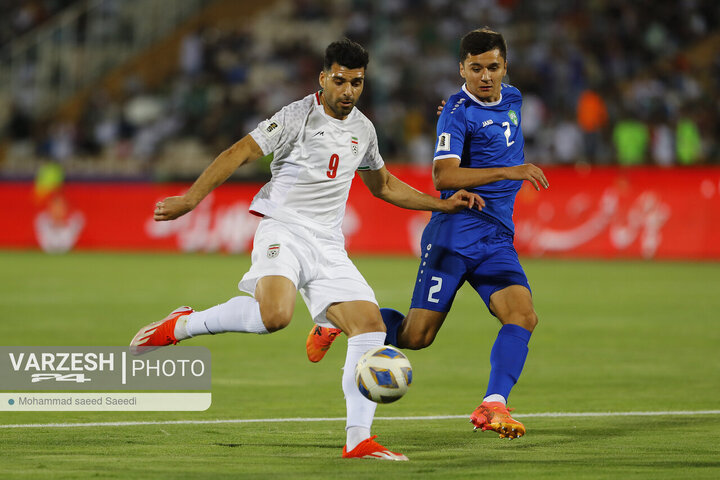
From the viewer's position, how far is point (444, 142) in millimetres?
7289

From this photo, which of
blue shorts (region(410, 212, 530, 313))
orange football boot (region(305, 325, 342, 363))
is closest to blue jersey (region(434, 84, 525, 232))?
blue shorts (region(410, 212, 530, 313))

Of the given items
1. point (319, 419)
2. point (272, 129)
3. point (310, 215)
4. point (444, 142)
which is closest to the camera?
point (272, 129)

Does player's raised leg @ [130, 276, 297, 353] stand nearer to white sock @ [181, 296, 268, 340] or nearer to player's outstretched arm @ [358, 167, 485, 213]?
white sock @ [181, 296, 268, 340]

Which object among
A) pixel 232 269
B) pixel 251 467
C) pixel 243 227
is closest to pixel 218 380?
pixel 251 467

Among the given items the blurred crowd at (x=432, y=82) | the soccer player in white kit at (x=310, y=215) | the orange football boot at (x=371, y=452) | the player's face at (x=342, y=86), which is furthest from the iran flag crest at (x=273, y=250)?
the blurred crowd at (x=432, y=82)

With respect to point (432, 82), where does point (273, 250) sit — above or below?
below

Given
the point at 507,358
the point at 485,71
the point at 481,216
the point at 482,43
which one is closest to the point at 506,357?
the point at 507,358

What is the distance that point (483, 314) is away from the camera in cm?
1518

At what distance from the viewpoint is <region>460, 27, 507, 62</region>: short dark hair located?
7297mm

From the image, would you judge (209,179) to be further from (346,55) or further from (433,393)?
(433,393)

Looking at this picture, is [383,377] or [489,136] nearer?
[383,377]

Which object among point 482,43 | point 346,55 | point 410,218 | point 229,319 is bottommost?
point 229,319

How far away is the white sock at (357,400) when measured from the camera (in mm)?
6309

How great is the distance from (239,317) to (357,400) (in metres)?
0.85
